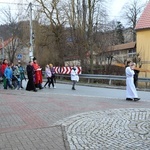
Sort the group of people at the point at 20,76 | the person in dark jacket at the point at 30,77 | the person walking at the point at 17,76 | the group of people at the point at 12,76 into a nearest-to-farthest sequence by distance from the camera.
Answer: the person in dark jacket at the point at 30,77
the group of people at the point at 20,76
the group of people at the point at 12,76
the person walking at the point at 17,76

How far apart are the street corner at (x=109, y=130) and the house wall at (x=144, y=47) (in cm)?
2408

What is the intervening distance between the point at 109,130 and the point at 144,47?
2812 cm

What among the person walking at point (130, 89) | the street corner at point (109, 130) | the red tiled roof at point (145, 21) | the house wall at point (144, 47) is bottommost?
the street corner at point (109, 130)

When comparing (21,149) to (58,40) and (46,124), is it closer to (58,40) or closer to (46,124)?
(46,124)

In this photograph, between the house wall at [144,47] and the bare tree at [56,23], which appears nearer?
the house wall at [144,47]

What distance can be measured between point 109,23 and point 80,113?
25.6 metres

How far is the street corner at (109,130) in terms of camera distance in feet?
20.1

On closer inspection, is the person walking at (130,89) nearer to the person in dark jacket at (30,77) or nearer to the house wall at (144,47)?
the person in dark jacket at (30,77)

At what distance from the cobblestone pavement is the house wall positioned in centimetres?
2308

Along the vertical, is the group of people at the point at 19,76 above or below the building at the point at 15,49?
below

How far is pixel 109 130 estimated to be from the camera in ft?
24.1

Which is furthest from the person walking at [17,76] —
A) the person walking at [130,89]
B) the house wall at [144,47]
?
the house wall at [144,47]

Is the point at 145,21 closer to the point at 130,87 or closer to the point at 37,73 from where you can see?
the point at 37,73

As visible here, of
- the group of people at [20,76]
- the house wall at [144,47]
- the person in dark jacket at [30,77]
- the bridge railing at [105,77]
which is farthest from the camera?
the house wall at [144,47]
